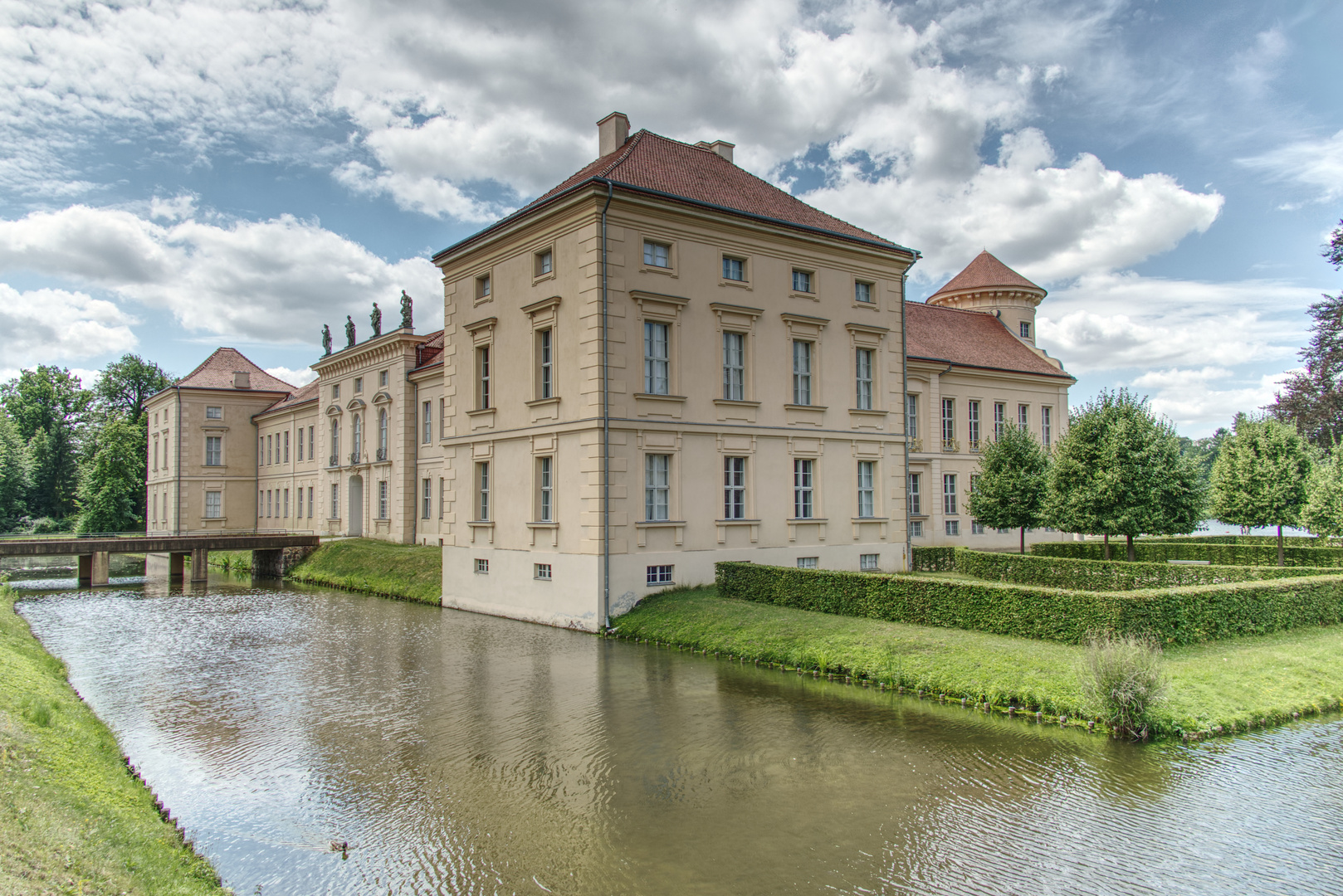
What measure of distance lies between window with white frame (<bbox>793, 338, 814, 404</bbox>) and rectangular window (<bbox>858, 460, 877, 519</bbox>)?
3.23m

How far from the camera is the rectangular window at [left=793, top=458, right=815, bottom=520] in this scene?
25.4 meters

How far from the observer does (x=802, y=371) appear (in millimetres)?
25828

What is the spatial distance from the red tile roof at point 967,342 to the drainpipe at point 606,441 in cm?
2205

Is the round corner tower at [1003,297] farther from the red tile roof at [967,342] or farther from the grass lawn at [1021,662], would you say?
the grass lawn at [1021,662]

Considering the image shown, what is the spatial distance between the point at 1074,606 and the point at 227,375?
210ft

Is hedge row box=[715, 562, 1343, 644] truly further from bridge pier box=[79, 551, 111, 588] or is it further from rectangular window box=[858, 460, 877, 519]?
bridge pier box=[79, 551, 111, 588]

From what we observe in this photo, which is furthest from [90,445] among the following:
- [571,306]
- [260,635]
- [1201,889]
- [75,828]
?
[1201,889]

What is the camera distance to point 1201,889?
6.85 m

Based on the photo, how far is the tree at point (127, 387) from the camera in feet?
257

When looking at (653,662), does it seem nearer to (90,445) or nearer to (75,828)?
(75,828)

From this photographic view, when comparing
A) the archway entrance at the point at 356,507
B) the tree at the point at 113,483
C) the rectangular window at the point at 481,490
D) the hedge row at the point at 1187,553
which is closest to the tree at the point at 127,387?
the tree at the point at 113,483

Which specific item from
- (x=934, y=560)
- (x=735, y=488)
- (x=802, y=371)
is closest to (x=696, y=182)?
(x=802, y=371)

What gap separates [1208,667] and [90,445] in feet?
290

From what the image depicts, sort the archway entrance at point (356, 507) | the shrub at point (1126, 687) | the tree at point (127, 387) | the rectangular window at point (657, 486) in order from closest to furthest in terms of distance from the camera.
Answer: the shrub at point (1126, 687)
the rectangular window at point (657, 486)
the archway entrance at point (356, 507)
the tree at point (127, 387)
